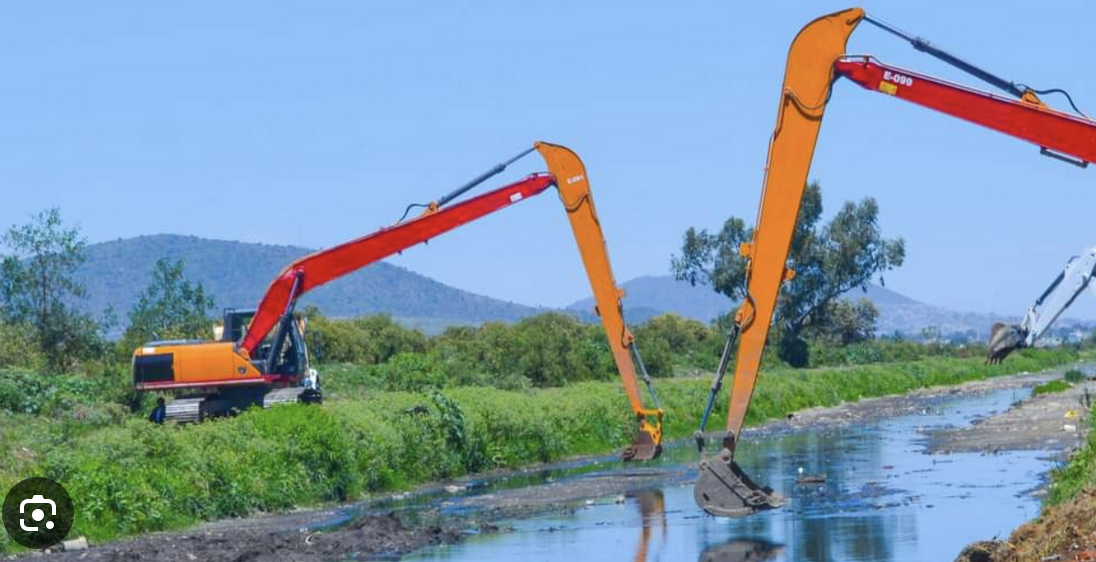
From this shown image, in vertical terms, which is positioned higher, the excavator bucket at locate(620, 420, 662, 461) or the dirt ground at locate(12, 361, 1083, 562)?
the excavator bucket at locate(620, 420, 662, 461)

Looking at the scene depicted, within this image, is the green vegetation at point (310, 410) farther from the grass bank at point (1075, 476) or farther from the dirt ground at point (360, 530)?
the grass bank at point (1075, 476)

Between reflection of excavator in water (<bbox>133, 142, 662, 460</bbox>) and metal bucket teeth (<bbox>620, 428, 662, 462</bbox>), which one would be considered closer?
metal bucket teeth (<bbox>620, 428, 662, 462</bbox>)

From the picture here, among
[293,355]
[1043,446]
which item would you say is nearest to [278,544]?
[293,355]

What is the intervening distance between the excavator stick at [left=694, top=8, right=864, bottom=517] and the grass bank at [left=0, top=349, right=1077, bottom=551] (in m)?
9.56

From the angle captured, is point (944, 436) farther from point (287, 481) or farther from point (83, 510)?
point (83, 510)

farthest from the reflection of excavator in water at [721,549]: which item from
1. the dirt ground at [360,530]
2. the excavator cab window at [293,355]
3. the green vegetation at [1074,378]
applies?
the green vegetation at [1074,378]

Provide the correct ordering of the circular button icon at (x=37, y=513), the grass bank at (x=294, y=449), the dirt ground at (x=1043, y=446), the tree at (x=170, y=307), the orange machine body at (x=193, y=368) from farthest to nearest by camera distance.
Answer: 1. the tree at (x=170, y=307)
2. the orange machine body at (x=193, y=368)
3. the grass bank at (x=294, y=449)
4. the circular button icon at (x=37, y=513)
5. the dirt ground at (x=1043, y=446)

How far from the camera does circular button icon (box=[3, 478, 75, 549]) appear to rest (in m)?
22.9

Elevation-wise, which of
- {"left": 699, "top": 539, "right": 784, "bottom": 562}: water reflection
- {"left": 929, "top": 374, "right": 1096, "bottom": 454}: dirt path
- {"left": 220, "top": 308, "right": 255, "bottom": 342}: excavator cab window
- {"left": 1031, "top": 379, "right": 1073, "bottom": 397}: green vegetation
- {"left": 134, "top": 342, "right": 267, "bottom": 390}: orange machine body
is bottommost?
{"left": 699, "top": 539, "right": 784, "bottom": 562}: water reflection

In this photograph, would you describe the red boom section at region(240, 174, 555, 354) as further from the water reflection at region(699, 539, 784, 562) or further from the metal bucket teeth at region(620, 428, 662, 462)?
the water reflection at region(699, 539, 784, 562)

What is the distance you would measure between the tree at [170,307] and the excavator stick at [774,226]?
35.2 m

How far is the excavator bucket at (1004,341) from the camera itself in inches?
826

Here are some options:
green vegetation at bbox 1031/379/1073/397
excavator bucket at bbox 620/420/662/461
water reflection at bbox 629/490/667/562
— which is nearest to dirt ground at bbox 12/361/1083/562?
water reflection at bbox 629/490/667/562

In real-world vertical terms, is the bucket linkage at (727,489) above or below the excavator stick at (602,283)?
below
